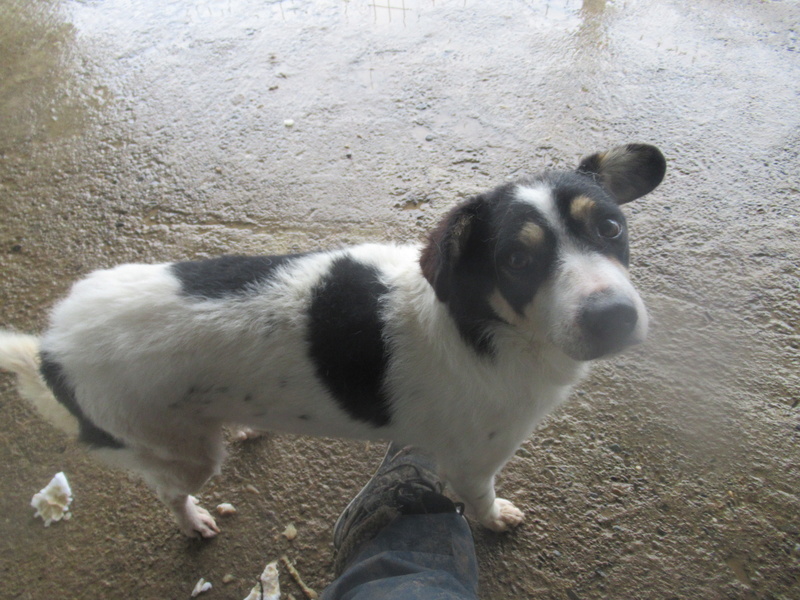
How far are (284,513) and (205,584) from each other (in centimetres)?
43

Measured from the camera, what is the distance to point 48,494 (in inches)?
96.7

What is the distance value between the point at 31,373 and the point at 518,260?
1.85m

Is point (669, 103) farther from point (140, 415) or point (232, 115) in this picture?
point (140, 415)

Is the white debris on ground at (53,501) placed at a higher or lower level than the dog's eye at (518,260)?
lower

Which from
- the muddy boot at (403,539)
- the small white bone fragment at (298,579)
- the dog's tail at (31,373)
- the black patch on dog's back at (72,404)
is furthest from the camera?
the small white bone fragment at (298,579)

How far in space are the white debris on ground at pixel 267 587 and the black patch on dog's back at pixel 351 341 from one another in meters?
0.91

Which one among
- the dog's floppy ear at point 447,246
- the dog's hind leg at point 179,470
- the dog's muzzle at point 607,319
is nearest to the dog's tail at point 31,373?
the dog's hind leg at point 179,470

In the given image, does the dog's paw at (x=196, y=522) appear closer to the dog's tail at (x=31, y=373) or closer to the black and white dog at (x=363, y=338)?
the black and white dog at (x=363, y=338)

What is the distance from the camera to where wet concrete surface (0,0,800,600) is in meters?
2.29

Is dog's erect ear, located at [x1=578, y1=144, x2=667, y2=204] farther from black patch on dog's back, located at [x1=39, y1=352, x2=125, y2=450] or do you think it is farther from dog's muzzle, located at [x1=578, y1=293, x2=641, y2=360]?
black patch on dog's back, located at [x1=39, y1=352, x2=125, y2=450]

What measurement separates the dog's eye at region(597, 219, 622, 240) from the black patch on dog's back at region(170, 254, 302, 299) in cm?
116

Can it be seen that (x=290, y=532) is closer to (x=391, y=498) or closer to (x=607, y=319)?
(x=391, y=498)

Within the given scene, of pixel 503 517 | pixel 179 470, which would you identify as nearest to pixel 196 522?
pixel 179 470

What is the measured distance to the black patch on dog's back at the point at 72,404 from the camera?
179 cm
